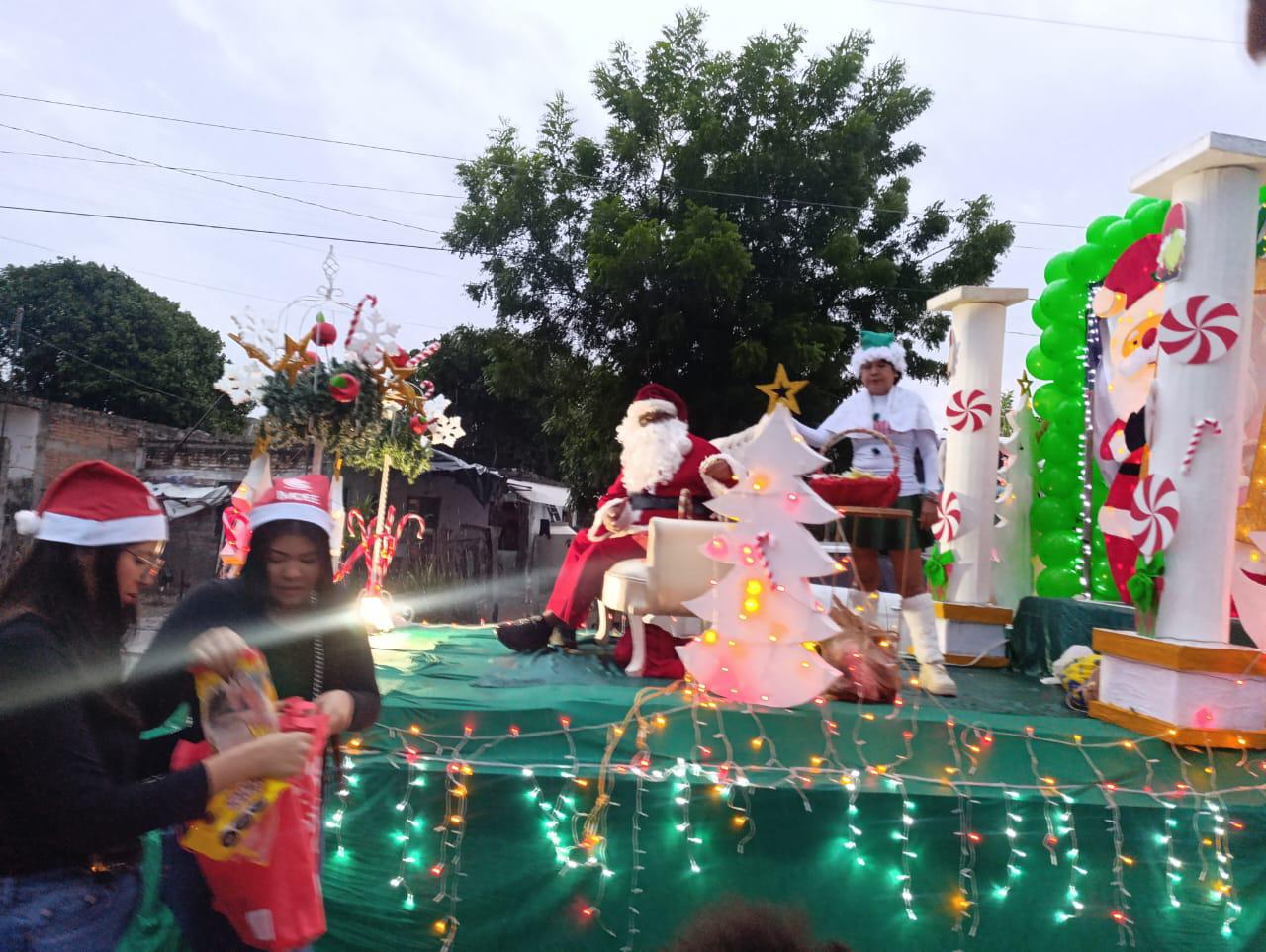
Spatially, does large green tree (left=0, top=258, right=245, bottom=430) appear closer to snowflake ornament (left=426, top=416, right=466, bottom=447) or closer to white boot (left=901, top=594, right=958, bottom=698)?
snowflake ornament (left=426, top=416, right=466, bottom=447)

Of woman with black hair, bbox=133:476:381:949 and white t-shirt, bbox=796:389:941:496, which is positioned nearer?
woman with black hair, bbox=133:476:381:949

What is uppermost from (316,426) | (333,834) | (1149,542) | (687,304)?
(687,304)

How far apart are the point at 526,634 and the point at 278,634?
3366 mm

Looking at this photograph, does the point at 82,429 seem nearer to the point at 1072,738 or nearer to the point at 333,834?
the point at 333,834

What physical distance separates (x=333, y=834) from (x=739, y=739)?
149 cm

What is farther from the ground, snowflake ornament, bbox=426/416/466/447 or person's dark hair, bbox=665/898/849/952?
snowflake ornament, bbox=426/416/466/447

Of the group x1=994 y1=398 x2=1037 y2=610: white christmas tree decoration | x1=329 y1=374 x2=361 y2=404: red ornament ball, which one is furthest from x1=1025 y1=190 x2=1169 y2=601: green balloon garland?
x1=329 y1=374 x2=361 y2=404: red ornament ball

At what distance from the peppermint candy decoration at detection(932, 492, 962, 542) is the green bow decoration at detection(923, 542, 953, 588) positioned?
0.32ft

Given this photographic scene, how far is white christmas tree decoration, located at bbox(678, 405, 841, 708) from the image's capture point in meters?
3.45

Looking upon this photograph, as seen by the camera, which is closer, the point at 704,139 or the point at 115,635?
the point at 115,635

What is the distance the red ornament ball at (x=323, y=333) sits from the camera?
4.89 metres

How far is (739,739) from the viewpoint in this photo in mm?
3393

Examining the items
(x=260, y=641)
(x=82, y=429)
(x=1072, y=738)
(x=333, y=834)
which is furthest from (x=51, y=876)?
(x=82, y=429)

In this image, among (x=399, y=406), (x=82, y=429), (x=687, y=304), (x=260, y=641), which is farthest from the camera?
(x=82, y=429)
